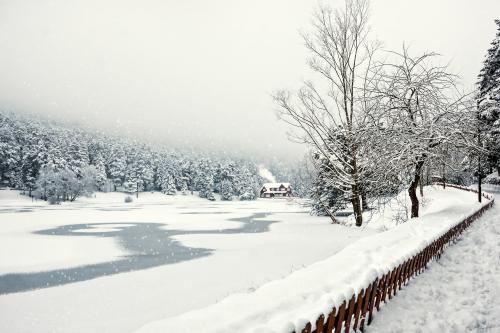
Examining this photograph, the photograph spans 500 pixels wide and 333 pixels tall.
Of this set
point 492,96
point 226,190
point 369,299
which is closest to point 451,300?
point 369,299

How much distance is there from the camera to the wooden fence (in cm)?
478

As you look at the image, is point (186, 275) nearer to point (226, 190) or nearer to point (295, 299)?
point (295, 299)

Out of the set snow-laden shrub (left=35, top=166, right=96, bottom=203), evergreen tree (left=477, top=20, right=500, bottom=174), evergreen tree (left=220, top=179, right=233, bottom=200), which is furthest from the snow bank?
evergreen tree (left=220, top=179, right=233, bottom=200)

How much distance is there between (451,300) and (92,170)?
96629mm

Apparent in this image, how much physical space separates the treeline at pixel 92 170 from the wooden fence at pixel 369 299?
7841 centimetres

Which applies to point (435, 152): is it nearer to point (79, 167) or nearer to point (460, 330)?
point (460, 330)

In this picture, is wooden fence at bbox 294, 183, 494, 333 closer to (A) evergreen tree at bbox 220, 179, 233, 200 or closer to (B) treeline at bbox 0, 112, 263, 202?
(B) treeline at bbox 0, 112, 263, 202

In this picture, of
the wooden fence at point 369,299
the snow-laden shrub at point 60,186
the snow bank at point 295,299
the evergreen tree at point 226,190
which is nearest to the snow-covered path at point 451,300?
the wooden fence at point 369,299

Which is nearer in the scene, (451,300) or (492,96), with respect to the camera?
(451,300)

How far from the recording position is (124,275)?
14922mm

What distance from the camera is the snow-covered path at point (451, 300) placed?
6270 mm

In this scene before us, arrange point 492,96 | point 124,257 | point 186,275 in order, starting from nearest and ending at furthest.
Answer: point 186,275
point 124,257
point 492,96

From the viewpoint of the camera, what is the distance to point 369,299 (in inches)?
249

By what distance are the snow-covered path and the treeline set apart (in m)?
78.6
